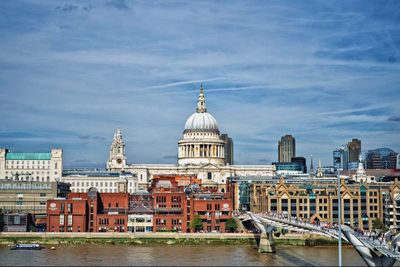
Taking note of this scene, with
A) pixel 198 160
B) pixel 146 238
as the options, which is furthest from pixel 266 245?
pixel 198 160

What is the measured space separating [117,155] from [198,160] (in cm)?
1596

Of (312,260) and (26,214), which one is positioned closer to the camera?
(312,260)

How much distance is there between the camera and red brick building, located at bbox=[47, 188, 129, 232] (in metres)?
84.5

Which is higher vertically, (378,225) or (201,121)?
(201,121)

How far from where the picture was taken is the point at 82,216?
8469cm

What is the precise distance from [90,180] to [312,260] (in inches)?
3029

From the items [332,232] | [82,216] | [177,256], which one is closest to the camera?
[332,232]

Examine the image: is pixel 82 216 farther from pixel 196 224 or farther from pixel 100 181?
pixel 100 181

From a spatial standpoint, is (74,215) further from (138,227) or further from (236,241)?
(236,241)

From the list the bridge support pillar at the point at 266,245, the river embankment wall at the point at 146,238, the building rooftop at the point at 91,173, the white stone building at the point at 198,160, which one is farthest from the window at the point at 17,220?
the white stone building at the point at 198,160

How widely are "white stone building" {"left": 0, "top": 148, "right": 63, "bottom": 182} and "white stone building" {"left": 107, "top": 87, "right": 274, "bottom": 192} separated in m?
15.0

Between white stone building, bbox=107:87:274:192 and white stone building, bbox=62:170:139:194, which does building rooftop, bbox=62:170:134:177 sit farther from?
white stone building, bbox=107:87:274:192

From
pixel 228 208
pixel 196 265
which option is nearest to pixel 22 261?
pixel 196 265

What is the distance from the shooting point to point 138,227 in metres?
87.1
